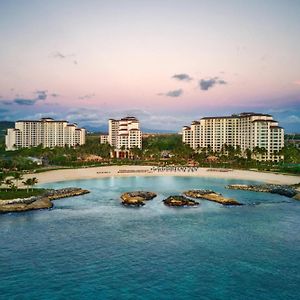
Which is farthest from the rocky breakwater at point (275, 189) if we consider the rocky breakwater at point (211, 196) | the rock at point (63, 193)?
the rock at point (63, 193)

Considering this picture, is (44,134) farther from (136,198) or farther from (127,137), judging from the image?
(136,198)

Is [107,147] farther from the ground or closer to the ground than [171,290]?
farther from the ground

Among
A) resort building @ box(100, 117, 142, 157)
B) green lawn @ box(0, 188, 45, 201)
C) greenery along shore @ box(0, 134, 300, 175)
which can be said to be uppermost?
resort building @ box(100, 117, 142, 157)

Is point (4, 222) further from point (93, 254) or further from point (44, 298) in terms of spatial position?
point (44, 298)

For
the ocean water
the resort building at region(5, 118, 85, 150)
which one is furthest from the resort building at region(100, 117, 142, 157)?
the ocean water

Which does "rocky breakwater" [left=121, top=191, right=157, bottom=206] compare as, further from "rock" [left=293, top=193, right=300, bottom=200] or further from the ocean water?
"rock" [left=293, top=193, right=300, bottom=200]

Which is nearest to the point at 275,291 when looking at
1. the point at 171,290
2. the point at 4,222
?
the point at 171,290
